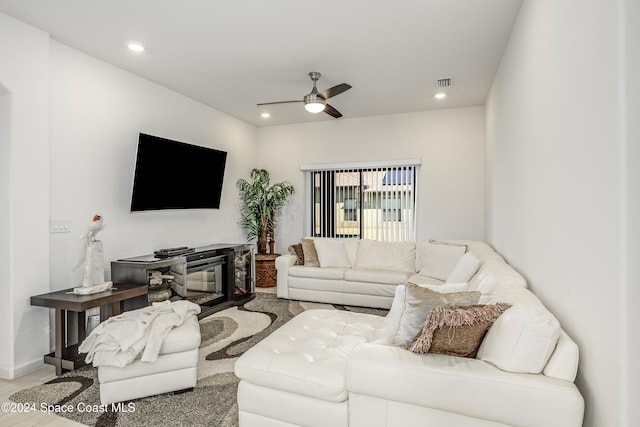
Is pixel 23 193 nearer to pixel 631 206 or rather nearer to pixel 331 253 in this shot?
pixel 331 253

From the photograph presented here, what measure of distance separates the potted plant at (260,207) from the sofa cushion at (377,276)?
1.94 metres

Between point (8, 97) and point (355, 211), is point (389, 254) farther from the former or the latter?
point (8, 97)

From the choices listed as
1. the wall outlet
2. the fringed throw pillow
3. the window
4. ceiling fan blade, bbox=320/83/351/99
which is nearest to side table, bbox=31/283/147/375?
the wall outlet

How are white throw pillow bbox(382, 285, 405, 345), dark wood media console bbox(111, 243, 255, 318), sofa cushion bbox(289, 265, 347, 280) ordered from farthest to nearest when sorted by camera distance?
sofa cushion bbox(289, 265, 347, 280)
dark wood media console bbox(111, 243, 255, 318)
white throw pillow bbox(382, 285, 405, 345)

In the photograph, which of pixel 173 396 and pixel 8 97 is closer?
pixel 173 396

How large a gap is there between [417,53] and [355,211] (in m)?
3.05

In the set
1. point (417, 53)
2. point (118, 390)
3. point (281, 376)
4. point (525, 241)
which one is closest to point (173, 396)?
point (118, 390)

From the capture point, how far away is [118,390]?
7.45 ft

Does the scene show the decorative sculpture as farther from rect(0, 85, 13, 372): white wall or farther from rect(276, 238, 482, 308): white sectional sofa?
rect(276, 238, 482, 308): white sectional sofa

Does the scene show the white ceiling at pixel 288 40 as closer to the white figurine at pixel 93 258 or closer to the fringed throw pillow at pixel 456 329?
the white figurine at pixel 93 258

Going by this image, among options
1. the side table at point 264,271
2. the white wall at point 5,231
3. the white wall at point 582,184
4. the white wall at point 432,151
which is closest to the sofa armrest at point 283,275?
the side table at point 264,271

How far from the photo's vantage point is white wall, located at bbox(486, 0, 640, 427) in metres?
1.11

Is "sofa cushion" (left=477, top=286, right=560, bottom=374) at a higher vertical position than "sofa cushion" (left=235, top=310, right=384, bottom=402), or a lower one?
higher

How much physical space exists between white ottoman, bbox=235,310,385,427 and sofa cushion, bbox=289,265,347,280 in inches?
96.6
